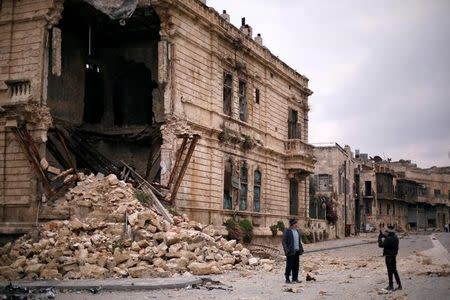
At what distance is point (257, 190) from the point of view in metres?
28.4

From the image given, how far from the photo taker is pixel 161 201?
66.0 feet

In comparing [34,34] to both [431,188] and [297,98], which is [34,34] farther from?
[431,188]

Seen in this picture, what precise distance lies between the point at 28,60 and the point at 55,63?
1035 millimetres

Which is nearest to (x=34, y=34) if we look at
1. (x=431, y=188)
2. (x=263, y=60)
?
(x=263, y=60)

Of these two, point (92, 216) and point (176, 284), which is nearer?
point (176, 284)

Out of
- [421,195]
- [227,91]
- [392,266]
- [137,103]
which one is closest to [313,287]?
[392,266]

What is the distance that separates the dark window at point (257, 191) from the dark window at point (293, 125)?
5.45 meters

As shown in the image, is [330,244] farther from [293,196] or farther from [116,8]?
[116,8]

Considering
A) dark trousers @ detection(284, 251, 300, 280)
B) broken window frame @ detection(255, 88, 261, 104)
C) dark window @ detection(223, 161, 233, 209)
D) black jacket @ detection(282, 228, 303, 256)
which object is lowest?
dark trousers @ detection(284, 251, 300, 280)

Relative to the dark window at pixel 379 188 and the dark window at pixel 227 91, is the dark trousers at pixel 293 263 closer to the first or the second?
the dark window at pixel 227 91

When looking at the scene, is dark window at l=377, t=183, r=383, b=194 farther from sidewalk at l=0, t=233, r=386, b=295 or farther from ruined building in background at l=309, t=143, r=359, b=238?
sidewalk at l=0, t=233, r=386, b=295

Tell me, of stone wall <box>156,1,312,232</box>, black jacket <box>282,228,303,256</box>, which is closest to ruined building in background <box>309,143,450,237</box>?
stone wall <box>156,1,312,232</box>

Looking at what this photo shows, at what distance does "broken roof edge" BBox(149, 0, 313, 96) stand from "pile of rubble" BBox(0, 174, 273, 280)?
Result: 7.91 meters

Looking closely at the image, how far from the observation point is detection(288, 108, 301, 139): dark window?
33219 millimetres
